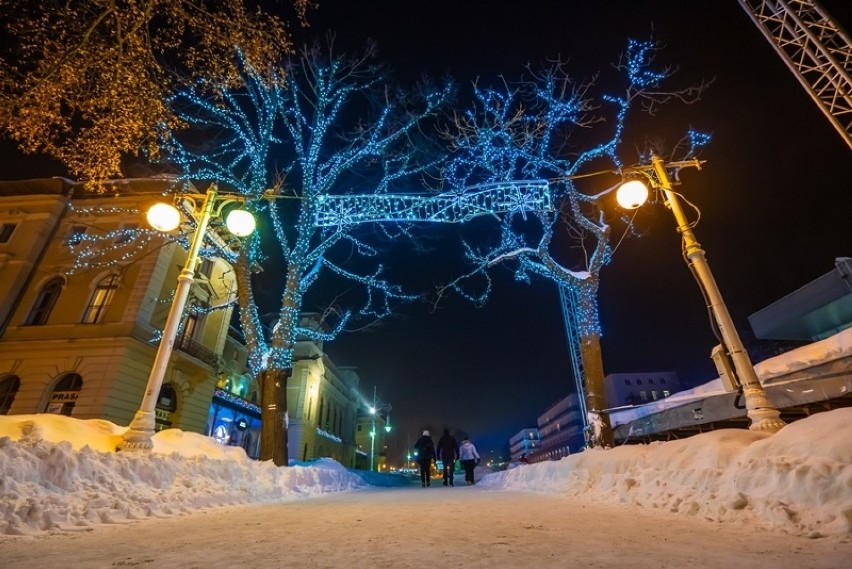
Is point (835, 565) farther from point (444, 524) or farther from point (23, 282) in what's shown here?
point (23, 282)

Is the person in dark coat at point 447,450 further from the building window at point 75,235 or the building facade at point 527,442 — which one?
the building facade at point 527,442

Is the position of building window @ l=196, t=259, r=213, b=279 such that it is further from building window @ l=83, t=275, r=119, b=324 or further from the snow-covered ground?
the snow-covered ground

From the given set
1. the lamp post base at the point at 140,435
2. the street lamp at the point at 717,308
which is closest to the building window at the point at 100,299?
the lamp post base at the point at 140,435

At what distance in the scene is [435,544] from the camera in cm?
270

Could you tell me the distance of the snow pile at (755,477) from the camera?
2549 mm

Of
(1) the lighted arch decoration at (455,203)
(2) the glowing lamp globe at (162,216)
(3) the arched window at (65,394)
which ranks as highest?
(1) the lighted arch decoration at (455,203)

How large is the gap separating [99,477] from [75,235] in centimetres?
2080

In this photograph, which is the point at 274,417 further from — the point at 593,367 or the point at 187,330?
the point at 187,330

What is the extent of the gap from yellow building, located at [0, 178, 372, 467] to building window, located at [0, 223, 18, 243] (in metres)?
0.05

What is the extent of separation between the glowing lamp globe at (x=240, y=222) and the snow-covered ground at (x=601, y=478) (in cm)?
370

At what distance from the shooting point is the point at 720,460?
3648mm

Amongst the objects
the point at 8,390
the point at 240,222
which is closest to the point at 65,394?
the point at 8,390

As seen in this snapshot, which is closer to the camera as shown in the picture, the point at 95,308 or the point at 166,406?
the point at 95,308

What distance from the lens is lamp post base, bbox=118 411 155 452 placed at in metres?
5.08
